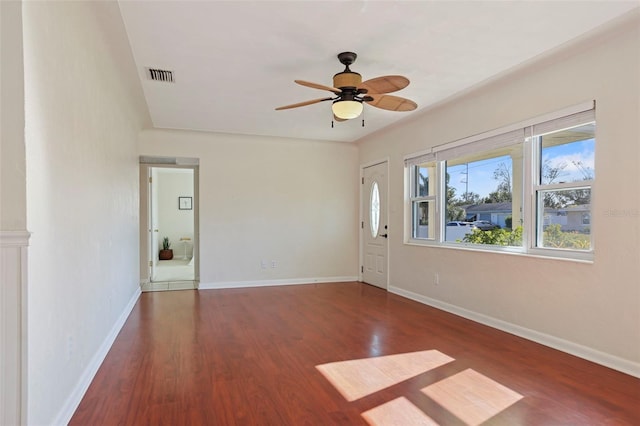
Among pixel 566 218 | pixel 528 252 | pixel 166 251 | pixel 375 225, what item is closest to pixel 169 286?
pixel 375 225

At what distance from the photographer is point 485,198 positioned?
418 cm

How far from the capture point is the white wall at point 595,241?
8.82 feet

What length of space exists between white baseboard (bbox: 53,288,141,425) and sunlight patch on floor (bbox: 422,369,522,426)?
210 cm

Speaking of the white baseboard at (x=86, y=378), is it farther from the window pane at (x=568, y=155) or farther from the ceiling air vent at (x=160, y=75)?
the window pane at (x=568, y=155)

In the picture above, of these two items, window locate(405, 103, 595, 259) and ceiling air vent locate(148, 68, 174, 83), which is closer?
window locate(405, 103, 595, 259)

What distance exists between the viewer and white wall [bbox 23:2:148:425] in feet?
5.42

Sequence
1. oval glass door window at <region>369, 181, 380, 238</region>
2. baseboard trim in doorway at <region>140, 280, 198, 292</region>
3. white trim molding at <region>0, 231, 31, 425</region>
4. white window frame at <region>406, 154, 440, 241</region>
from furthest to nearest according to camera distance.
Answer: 1. oval glass door window at <region>369, 181, 380, 238</region>
2. baseboard trim in doorway at <region>140, 280, 198, 292</region>
3. white window frame at <region>406, 154, 440, 241</region>
4. white trim molding at <region>0, 231, 31, 425</region>

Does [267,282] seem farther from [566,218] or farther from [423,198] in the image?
[566,218]

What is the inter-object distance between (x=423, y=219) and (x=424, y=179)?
0.55 metres

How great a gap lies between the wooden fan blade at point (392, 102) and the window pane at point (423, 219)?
1.92 meters

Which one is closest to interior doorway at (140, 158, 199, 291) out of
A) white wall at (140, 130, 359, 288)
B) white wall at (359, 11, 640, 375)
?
white wall at (140, 130, 359, 288)

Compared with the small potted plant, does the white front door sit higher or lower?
higher

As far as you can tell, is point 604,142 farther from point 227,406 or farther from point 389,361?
point 227,406

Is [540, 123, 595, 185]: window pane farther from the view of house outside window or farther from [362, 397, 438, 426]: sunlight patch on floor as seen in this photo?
[362, 397, 438, 426]: sunlight patch on floor
